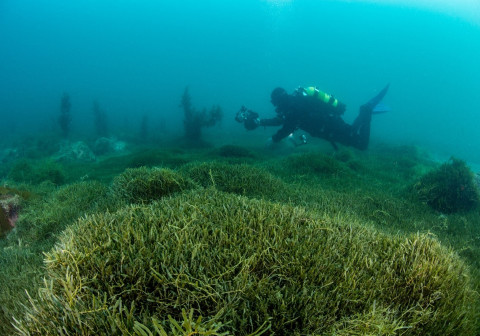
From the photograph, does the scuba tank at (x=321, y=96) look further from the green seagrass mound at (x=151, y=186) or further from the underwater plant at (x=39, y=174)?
the green seagrass mound at (x=151, y=186)

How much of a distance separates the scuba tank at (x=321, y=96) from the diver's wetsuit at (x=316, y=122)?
0.16 metres

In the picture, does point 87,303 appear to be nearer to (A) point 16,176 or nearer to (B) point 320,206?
(B) point 320,206

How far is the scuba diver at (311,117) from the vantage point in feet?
50.7

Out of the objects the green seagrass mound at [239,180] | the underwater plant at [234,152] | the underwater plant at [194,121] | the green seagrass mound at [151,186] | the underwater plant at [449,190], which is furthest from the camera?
the underwater plant at [194,121]

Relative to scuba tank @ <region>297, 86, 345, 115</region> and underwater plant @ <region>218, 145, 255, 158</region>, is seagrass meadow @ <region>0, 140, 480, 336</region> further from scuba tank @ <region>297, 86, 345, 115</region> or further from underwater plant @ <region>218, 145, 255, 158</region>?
scuba tank @ <region>297, 86, 345, 115</region>

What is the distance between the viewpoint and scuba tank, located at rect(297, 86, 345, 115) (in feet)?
50.9

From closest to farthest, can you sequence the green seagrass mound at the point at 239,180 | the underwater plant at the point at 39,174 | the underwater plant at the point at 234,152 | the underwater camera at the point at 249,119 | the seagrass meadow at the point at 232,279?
the seagrass meadow at the point at 232,279 < the green seagrass mound at the point at 239,180 < the underwater plant at the point at 39,174 < the underwater plant at the point at 234,152 < the underwater camera at the point at 249,119

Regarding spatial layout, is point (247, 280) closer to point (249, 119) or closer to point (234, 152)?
point (234, 152)

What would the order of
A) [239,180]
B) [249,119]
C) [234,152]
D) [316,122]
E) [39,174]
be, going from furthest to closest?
[316,122] < [249,119] < [234,152] < [39,174] < [239,180]

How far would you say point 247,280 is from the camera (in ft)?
6.89

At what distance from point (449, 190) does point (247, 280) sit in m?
7.88

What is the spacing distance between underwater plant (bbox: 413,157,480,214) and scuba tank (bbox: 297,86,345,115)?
28.6ft

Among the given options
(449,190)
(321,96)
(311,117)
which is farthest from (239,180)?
(321,96)

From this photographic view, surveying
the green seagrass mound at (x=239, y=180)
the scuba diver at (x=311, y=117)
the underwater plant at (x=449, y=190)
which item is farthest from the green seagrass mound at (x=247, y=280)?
the scuba diver at (x=311, y=117)
